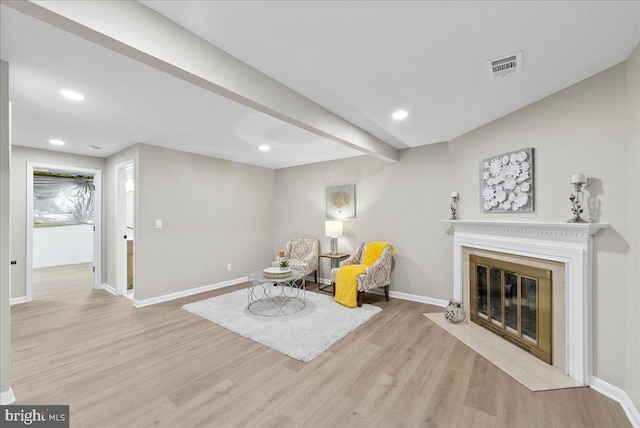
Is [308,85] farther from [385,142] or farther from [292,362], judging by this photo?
[292,362]

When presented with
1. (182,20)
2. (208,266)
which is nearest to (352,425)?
(182,20)

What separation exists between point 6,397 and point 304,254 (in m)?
3.91

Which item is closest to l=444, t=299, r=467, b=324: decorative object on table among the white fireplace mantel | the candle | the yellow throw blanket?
the white fireplace mantel

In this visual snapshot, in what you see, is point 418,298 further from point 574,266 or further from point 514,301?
point 574,266

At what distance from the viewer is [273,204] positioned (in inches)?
238

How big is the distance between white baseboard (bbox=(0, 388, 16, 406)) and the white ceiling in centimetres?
228

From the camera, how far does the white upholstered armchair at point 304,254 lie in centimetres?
489

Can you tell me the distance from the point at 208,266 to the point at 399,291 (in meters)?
3.32

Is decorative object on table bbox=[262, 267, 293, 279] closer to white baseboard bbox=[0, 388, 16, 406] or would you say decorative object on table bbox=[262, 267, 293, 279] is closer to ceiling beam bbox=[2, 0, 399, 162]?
ceiling beam bbox=[2, 0, 399, 162]

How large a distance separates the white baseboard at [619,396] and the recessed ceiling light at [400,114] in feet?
8.91

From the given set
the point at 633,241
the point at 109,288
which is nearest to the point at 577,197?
the point at 633,241

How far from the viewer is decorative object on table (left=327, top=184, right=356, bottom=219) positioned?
480 cm

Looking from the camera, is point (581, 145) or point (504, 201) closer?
point (581, 145)

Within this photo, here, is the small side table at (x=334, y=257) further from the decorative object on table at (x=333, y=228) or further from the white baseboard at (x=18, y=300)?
the white baseboard at (x=18, y=300)
